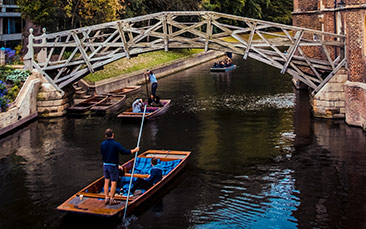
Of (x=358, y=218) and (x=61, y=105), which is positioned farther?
(x=61, y=105)

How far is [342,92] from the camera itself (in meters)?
22.9

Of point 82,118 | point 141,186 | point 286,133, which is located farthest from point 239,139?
point 82,118

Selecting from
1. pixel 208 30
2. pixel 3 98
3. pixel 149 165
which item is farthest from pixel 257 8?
pixel 149 165

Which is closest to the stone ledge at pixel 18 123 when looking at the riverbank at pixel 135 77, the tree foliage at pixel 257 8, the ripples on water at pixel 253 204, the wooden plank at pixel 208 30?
the riverbank at pixel 135 77

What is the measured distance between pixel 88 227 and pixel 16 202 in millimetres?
3060

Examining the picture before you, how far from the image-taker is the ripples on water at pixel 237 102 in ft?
92.0

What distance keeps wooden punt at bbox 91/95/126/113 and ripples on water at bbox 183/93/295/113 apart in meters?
4.00

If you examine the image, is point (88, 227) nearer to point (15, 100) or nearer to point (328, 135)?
point (328, 135)

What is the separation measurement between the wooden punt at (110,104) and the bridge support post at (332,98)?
11418 mm

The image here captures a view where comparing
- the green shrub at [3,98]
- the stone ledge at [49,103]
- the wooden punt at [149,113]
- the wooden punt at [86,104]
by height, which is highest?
the green shrub at [3,98]

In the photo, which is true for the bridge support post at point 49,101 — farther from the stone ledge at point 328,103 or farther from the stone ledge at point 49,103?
the stone ledge at point 328,103

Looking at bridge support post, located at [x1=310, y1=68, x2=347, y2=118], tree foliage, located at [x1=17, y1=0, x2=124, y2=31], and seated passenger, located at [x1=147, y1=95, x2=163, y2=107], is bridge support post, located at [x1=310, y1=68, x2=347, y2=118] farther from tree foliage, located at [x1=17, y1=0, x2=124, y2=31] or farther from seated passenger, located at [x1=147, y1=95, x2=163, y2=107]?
tree foliage, located at [x1=17, y1=0, x2=124, y2=31]

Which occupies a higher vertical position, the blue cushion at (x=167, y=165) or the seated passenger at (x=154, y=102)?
the seated passenger at (x=154, y=102)

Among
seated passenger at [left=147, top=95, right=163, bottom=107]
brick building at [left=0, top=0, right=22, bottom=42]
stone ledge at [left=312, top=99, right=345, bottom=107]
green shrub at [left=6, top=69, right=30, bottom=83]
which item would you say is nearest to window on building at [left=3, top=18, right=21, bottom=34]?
brick building at [left=0, top=0, right=22, bottom=42]
